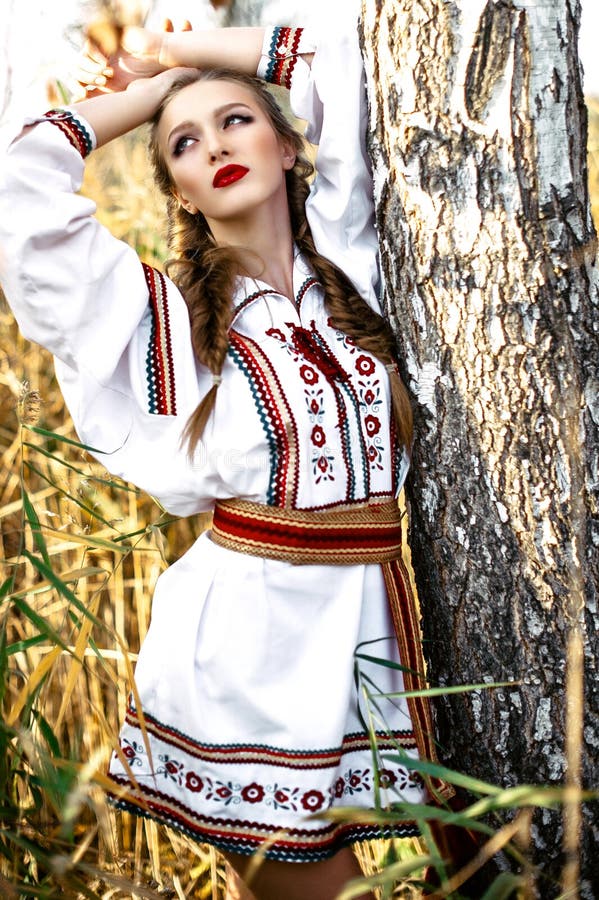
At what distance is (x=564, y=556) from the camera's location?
5.23ft

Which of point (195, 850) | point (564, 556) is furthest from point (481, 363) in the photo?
point (195, 850)

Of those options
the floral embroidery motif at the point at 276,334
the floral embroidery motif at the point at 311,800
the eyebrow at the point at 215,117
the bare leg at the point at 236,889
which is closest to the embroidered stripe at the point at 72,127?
the eyebrow at the point at 215,117

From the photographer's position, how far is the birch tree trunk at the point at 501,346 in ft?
4.91

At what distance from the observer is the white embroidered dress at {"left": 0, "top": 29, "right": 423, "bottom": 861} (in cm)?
158

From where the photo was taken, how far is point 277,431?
1610 millimetres

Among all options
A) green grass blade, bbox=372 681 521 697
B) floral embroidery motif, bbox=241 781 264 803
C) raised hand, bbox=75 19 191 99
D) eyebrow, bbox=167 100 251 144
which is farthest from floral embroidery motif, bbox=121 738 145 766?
raised hand, bbox=75 19 191 99

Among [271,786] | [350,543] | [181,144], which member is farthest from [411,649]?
[181,144]

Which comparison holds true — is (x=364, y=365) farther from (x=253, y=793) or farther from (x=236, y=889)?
(x=236, y=889)

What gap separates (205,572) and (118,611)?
90 cm

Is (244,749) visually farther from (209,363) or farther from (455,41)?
(455,41)

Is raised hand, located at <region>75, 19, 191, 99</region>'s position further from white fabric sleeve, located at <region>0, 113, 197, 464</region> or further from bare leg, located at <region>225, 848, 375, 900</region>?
bare leg, located at <region>225, 848, 375, 900</region>

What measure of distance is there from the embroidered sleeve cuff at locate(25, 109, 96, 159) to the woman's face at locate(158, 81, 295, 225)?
17cm

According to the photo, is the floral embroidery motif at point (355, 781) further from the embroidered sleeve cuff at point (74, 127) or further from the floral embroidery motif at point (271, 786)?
the embroidered sleeve cuff at point (74, 127)

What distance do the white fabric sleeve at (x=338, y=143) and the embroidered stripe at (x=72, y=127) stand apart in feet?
1.41
